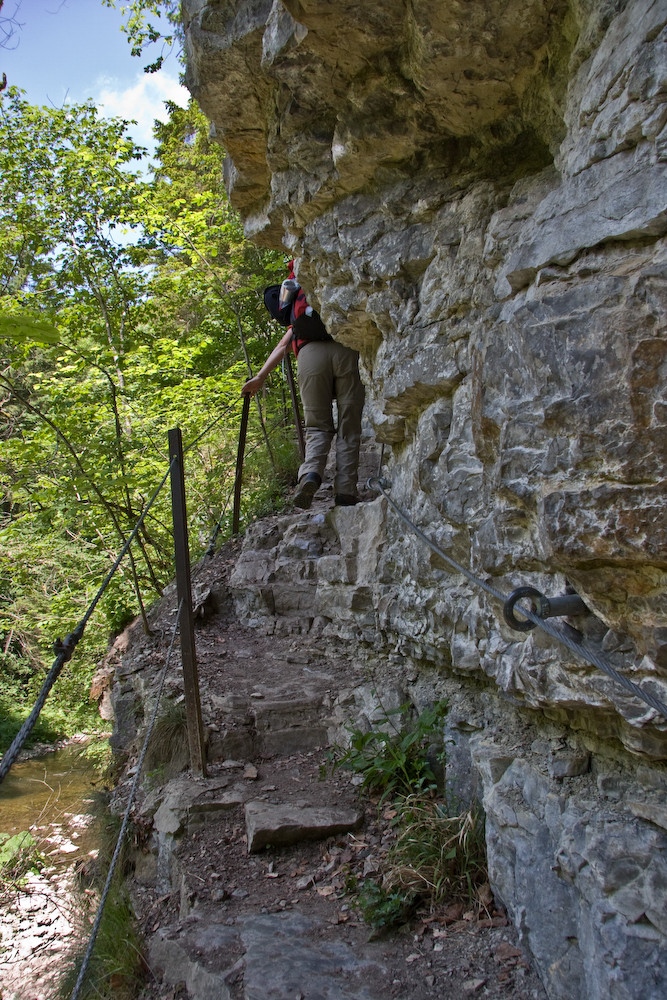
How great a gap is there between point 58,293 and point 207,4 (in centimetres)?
554

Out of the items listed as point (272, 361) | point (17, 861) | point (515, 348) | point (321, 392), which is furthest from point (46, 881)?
point (515, 348)

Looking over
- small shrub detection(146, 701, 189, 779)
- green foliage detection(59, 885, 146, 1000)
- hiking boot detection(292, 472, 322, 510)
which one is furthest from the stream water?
hiking boot detection(292, 472, 322, 510)

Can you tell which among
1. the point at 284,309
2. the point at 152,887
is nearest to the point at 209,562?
the point at 284,309

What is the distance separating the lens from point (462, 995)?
2.48 metres

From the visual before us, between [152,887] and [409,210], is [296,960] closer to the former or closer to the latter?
[152,887]

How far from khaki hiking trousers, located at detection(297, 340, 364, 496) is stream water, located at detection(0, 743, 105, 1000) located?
361cm

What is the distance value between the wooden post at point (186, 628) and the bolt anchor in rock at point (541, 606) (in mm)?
2515

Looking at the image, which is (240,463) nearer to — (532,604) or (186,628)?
(186,628)

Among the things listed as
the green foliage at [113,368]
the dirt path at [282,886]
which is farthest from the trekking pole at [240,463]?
the dirt path at [282,886]

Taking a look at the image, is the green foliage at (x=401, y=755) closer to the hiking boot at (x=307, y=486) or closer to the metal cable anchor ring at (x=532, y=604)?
the metal cable anchor ring at (x=532, y=604)

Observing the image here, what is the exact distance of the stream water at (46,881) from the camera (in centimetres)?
426

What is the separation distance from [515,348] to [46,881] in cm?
556

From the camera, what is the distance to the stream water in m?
4.26

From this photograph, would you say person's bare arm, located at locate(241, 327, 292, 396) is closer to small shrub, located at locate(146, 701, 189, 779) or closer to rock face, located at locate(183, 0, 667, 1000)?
rock face, located at locate(183, 0, 667, 1000)
